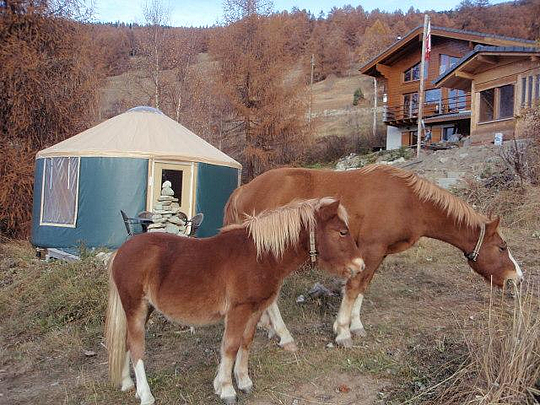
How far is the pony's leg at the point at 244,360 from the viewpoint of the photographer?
348 centimetres

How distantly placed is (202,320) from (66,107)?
12565mm

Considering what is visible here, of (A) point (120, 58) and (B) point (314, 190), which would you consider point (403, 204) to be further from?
(A) point (120, 58)

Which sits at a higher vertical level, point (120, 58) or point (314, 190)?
point (120, 58)

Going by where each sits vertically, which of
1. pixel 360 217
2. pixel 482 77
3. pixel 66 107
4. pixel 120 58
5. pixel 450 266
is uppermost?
pixel 120 58

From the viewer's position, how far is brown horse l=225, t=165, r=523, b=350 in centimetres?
456

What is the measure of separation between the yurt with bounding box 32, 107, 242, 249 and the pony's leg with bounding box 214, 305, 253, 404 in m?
7.31

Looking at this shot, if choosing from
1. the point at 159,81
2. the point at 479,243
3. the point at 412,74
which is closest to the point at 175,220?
the point at 479,243

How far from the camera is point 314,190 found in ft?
16.6

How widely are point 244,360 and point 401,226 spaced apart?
2.15m

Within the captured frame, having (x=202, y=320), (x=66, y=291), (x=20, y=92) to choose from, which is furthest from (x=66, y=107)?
(x=202, y=320)

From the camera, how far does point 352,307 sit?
4.52m

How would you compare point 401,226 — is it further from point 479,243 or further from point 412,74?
point 412,74

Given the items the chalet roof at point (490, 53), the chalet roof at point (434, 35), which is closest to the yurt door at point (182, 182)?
the chalet roof at point (490, 53)

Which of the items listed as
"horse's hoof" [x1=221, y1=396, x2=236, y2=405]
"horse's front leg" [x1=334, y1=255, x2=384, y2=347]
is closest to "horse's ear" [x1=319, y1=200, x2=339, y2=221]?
"horse's front leg" [x1=334, y1=255, x2=384, y2=347]
